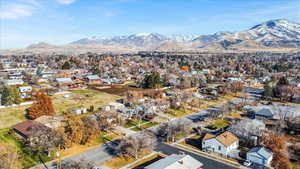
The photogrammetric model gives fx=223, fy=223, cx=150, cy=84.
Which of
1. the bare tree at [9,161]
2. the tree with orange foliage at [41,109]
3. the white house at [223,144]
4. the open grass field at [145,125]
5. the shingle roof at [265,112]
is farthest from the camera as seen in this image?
the shingle roof at [265,112]

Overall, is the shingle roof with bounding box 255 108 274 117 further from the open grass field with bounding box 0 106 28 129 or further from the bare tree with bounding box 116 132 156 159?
the open grass field with bounding box 0 106 28 129

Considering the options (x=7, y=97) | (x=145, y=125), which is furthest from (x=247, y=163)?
(x=7, y=97)

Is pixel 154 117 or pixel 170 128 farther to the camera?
pixel 154 117

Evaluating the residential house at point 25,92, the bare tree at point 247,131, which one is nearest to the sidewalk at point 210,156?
the bare tree at point 247,131

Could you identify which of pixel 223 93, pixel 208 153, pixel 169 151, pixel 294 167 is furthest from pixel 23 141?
pixel 223 93

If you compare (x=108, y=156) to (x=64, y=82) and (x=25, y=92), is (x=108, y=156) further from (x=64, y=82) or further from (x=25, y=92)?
(x=64, y=82)

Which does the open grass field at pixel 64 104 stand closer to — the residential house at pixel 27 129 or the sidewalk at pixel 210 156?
the residential house at pixel 27 129

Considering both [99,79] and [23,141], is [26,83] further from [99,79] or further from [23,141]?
[23,141]
